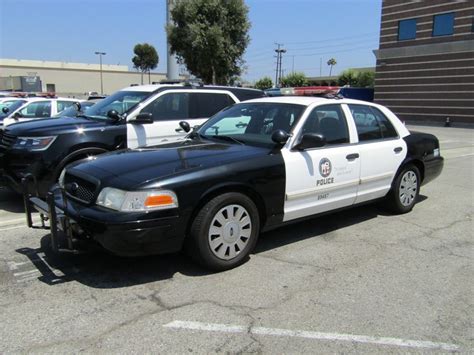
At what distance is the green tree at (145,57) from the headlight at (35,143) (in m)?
90.0

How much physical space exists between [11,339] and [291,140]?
122 inches

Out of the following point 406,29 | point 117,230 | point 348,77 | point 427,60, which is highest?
point 406,29

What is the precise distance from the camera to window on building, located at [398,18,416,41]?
33.2 metres

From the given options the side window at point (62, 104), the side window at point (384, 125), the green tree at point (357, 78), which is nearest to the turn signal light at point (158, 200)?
the side window at point (384, 125)

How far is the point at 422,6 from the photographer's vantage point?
32.2m

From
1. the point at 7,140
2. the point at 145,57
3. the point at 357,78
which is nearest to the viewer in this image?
the point at 7,140

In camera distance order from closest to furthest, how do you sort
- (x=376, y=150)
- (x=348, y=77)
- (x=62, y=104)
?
(x=376, y=150) < (x=62, y=104) < (x=348, y=77)

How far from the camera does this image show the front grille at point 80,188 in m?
4.04

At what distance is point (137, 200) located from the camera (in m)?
3.78

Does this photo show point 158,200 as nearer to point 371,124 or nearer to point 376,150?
point 376,150

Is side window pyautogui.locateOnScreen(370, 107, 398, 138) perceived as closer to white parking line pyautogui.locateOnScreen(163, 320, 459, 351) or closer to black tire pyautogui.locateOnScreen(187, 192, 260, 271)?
black tire pyautogui.locateOnScreen(187, 192, 260, 271)

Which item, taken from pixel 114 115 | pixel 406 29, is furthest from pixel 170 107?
pixel 406 29

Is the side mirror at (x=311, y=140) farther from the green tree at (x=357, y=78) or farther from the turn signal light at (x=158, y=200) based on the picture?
the green tree at (x=357, y=78)

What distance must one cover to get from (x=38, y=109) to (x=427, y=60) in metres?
28.4
